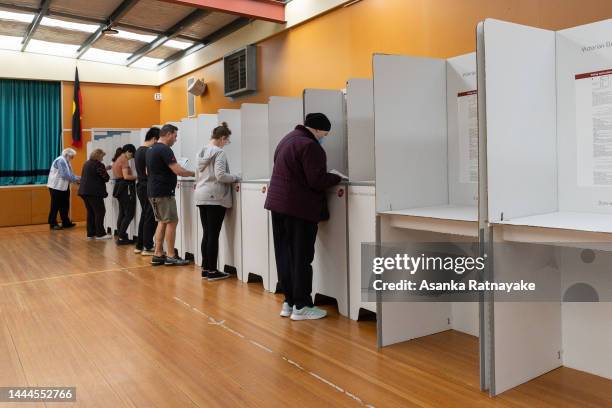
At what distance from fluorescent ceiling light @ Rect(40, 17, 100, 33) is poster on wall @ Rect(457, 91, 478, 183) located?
6.62 m

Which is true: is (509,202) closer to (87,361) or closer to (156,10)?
(87,361)

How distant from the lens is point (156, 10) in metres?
6.82

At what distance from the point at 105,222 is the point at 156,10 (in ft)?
10.2

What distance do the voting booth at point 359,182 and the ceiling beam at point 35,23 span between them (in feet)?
17.6

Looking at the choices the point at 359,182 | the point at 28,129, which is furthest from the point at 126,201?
the point at 359,182

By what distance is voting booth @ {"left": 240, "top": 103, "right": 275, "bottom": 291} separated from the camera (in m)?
3.94

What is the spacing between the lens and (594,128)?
2219 mm

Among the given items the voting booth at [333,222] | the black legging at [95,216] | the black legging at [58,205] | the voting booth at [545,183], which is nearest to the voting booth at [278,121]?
the voting booth at [333,222]

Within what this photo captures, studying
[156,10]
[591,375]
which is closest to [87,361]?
[591,375]

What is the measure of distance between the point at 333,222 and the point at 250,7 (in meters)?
3.76

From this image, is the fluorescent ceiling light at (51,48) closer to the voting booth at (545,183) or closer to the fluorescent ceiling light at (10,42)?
the fluorescent ceiling light at (10,42)

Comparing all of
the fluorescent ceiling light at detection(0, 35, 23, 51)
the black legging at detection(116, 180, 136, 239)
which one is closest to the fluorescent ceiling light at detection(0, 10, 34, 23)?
the fluorescent ceiling light at detection(0, 35, 23, 51)

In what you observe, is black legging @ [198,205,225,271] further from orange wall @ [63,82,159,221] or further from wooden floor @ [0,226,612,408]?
orange wall @ [63,82,159,221]

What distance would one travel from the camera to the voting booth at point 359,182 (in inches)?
117
